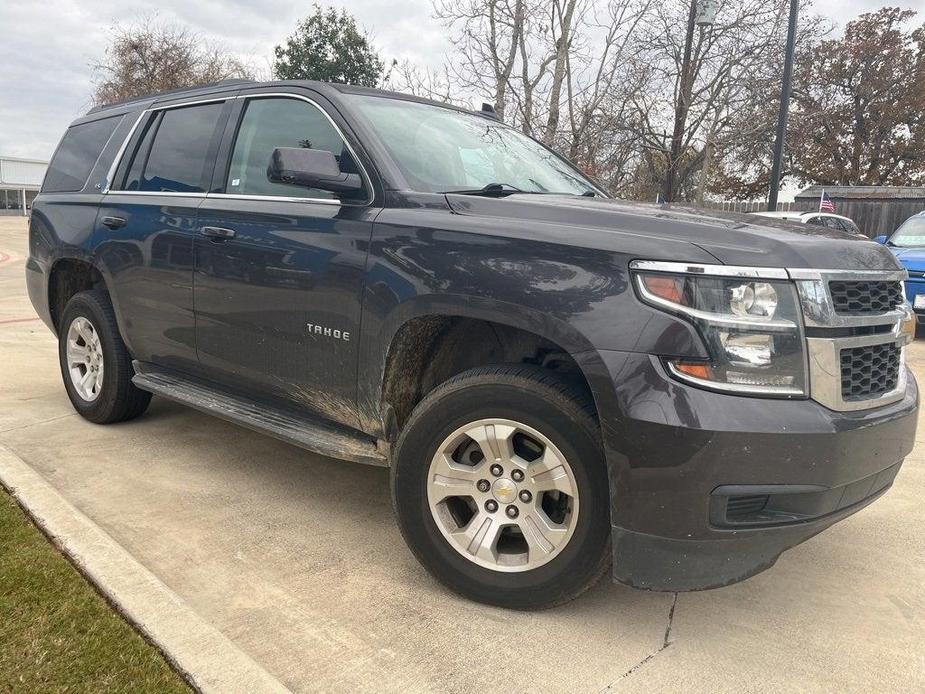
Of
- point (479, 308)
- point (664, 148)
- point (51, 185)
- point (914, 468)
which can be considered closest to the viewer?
point (479, 308)

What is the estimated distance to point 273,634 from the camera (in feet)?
8.14

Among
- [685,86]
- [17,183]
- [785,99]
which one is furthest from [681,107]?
[17,183]

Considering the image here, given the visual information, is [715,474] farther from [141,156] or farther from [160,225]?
[141,156]

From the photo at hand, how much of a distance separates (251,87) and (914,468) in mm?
4238

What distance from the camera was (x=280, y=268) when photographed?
10.4 ft

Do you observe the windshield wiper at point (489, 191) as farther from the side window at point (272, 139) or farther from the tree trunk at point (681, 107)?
the tree trunk at point (681, 107)

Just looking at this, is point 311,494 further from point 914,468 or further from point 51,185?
point 914,468

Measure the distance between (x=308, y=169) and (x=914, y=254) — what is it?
9.26 m

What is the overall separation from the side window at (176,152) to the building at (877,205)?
19.4 metres

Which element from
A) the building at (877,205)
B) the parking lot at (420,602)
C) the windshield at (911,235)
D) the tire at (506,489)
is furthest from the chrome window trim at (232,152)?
the building at (877,205)

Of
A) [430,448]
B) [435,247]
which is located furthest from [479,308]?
[430,448]

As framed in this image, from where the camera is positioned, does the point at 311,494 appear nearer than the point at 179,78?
Yes

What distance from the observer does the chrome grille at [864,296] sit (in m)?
2.33

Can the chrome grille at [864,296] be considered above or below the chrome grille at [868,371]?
above
